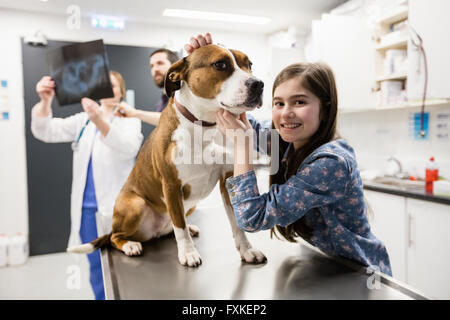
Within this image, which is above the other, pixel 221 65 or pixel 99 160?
pixel 221 65

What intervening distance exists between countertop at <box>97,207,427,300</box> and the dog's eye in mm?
459

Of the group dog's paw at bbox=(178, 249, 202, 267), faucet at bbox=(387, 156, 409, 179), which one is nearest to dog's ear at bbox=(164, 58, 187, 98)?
dog's paw at bbox=(178, 249, 202, 267)

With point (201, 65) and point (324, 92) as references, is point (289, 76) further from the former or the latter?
point (201, 65)

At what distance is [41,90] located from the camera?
98 cm

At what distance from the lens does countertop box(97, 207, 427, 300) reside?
664 millimetres

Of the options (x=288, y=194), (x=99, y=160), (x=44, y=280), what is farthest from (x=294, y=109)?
(x=44, y=280)

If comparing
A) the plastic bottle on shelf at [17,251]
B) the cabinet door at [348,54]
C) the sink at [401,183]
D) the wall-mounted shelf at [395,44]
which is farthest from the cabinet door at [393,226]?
the plastic bottle on shelf at [17,251]

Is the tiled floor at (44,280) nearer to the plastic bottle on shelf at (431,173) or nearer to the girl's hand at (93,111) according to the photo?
the girl's hand at (93,111)

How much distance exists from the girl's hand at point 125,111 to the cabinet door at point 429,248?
1.66m

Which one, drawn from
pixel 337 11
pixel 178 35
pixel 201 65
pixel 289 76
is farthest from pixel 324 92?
pixel 337 11

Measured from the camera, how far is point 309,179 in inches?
29.3

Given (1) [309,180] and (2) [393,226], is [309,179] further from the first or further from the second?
(2) [393,226]

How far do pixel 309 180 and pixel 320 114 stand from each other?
20 centimetres
